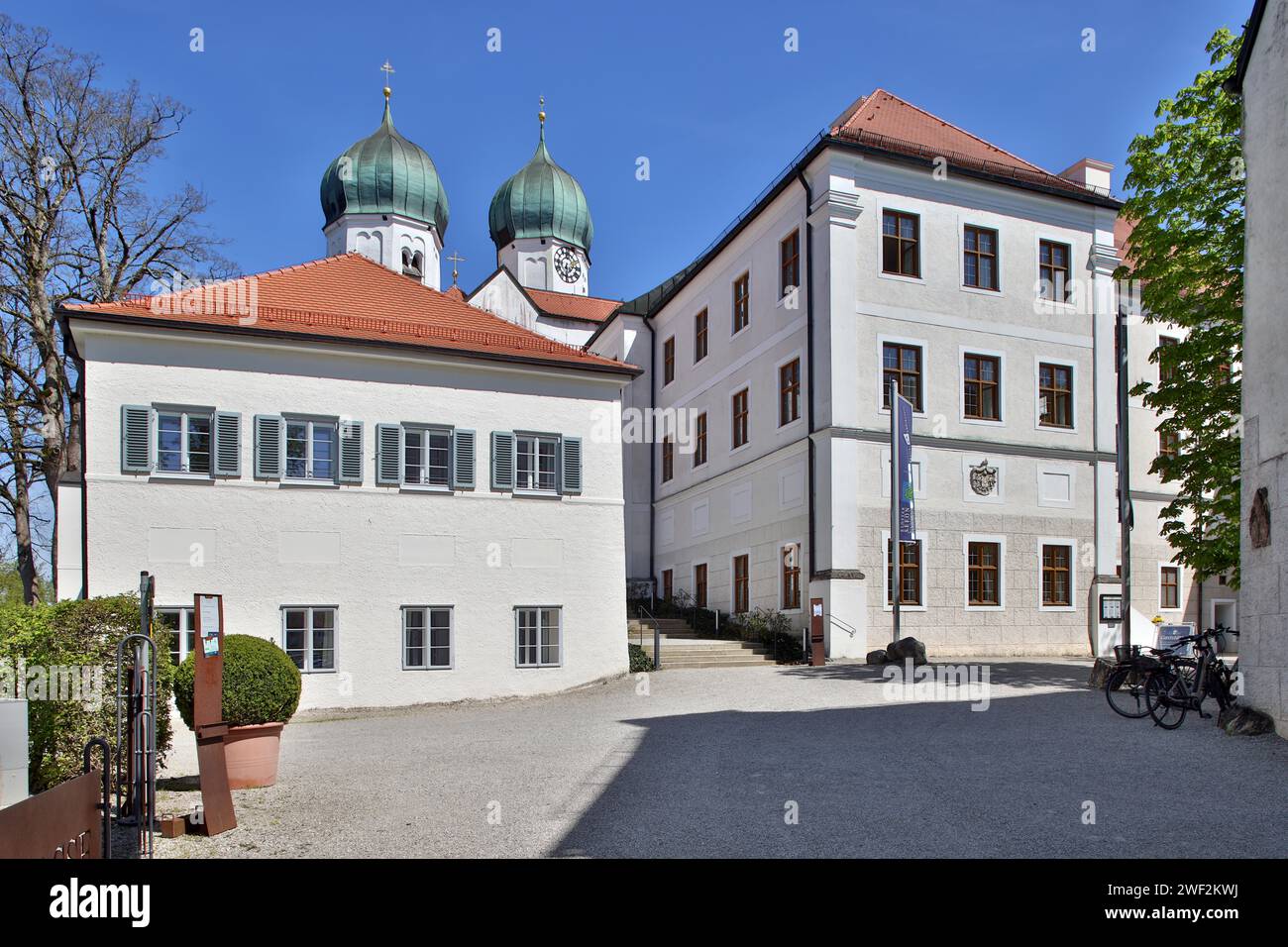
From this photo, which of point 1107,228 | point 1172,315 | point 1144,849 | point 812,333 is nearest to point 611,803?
point 1144,849

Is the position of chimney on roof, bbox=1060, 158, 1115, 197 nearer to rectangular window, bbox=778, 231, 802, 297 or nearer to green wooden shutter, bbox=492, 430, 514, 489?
rectangular window, bbox=778, 231, 802, 297

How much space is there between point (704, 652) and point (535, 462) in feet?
21.7

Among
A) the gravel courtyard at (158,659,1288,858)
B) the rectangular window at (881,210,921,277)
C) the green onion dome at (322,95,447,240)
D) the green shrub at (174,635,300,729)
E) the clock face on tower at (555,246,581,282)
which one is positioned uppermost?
the green onion dome at (322,95,447,240)

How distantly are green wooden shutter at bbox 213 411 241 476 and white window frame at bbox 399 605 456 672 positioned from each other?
12.6 ft

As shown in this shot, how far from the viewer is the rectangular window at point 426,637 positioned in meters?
19.3

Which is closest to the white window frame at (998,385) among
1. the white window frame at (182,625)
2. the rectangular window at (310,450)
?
the rectangular window at (310,450)

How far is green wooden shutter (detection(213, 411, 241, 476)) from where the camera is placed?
18.4 m

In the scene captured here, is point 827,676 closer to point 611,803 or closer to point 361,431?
point 361,431

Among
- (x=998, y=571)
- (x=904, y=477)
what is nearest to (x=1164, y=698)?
(x=904, y=477)

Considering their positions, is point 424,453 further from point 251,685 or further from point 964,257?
point 964,257

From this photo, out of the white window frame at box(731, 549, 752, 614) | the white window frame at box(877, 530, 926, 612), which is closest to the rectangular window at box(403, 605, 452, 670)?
the white window frame at box(877, 530, 926, 612)

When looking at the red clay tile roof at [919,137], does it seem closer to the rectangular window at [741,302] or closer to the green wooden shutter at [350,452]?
the rectangular window at [741,302]

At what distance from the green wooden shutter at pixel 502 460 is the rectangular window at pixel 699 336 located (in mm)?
13757

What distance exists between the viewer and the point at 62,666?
9.21m
